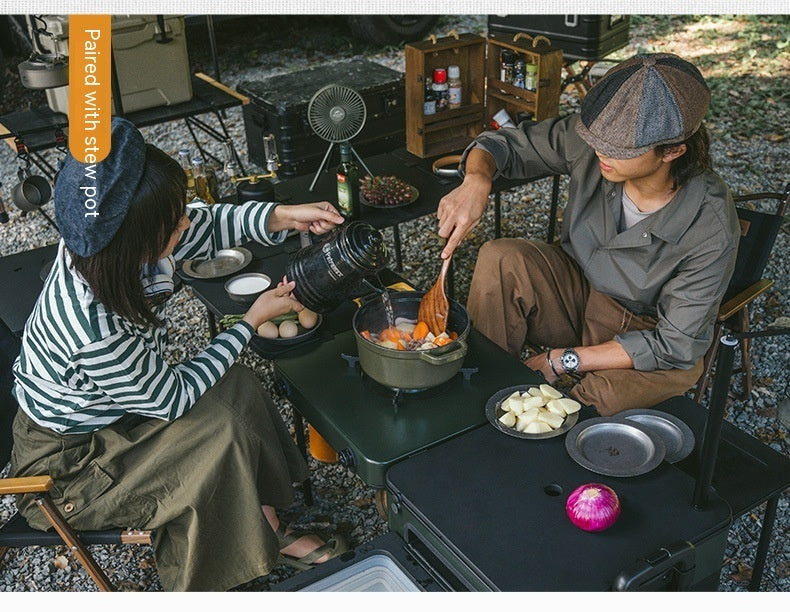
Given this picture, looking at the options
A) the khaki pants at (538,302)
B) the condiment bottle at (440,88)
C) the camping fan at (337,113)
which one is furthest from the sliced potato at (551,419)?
the condiment bottle at (440,88)

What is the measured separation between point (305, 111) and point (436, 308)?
112 inches

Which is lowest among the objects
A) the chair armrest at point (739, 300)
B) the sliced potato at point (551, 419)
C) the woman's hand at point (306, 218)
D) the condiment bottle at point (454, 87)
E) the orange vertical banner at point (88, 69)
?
the chair armrest at point (739, 300)

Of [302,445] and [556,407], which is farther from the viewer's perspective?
[302,445]

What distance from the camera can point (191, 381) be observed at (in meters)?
2.20

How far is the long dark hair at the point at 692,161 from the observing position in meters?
2.42

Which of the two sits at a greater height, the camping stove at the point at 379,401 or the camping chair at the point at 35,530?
the camping stove at the point at 379,401

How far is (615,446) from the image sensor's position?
2043 millimetres

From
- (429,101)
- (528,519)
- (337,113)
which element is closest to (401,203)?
(337,113)

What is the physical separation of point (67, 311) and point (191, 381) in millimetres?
369

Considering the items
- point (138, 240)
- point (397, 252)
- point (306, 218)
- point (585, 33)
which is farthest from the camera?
point (585, 33)

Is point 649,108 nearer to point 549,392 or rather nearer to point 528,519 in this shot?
point 549,392

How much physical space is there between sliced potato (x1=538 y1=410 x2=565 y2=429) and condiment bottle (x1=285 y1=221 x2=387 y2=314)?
2.03 feet

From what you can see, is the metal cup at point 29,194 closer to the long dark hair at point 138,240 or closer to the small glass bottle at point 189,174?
the small glass bottle at point 189,174

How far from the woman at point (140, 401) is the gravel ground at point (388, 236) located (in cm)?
45
